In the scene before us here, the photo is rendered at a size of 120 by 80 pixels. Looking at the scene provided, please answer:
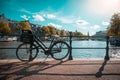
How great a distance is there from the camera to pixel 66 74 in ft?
15.9

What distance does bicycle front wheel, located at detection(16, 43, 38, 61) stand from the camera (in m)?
7.25

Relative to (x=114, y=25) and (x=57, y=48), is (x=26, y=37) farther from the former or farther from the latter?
(x=114, y=25)

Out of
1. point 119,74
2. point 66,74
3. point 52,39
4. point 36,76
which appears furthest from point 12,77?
point 52,39

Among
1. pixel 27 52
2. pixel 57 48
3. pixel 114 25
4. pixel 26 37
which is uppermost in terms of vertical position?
pixel 114 25

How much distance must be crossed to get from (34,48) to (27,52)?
19.1 inches

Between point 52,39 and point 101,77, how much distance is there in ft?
11.9

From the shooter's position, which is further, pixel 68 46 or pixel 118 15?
pixel 118 15

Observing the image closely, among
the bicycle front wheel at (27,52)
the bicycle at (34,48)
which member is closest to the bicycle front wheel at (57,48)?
the bicycle at (34,48)

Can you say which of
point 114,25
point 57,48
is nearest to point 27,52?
point 57,48

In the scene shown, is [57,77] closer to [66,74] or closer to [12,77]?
[66,74]

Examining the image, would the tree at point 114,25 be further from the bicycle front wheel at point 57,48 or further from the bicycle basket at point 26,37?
the bicycle basket at point 26,37

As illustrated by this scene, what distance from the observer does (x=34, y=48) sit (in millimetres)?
7281

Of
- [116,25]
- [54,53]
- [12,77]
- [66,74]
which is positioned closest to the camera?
[12,77]

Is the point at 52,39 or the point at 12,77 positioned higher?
the point at 52,39
